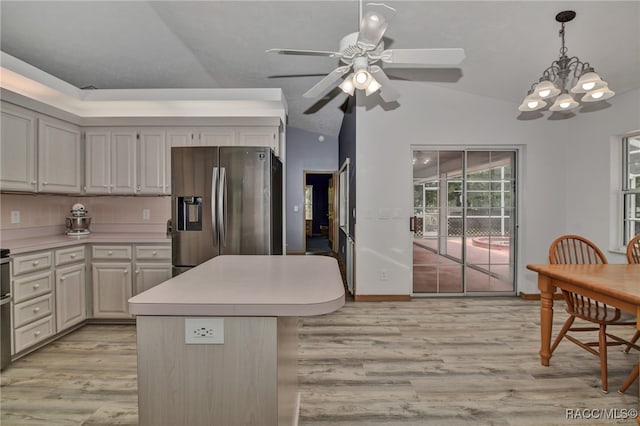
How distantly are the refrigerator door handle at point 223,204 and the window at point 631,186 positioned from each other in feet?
13.9

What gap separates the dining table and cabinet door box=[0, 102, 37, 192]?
168 inches

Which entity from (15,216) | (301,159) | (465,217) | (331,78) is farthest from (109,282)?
(301,159)

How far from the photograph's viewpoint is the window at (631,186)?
3426mm

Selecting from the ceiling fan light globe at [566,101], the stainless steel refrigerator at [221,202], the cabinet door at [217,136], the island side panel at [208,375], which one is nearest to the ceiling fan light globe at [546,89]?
the ceiling fan light globe at [566,101]

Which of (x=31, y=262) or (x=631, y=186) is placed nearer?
(x=31, y=262)

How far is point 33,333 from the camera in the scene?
104 inches

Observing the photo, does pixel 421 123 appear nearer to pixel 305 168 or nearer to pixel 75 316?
pixel 305 168

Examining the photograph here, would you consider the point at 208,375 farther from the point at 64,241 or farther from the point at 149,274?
the point at 64,241

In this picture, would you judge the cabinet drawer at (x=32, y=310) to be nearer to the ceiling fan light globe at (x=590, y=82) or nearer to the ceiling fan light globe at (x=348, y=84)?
the ceiling fan light globe at (x=348, y=84)

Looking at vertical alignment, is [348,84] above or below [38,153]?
above

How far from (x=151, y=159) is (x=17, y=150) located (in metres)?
1.11

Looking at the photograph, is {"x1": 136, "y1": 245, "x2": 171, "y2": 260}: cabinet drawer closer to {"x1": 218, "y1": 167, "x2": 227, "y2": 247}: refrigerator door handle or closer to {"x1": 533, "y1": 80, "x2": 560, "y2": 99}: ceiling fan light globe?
{"x1": 218, "y1": 167, "x2": 227, "y2": 247}: refrigerator door handle

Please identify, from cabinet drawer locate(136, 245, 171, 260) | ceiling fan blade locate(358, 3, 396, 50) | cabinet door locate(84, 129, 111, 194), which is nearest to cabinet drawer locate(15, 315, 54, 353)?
cabinet drawer locate(136, 245, 171, 260)

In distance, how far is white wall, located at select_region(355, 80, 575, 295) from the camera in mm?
4098
